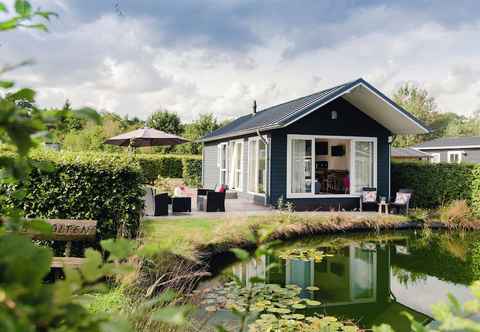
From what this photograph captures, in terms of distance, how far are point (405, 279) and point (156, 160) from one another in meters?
16.3

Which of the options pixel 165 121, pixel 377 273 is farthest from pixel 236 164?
pixel 165 121

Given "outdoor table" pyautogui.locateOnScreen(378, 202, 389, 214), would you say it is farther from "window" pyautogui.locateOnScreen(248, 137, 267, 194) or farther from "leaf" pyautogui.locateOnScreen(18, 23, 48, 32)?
"leaf" pyautogui.locateOnScreen(18, 23, 48, 32)

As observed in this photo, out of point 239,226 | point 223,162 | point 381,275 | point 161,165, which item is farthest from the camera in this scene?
point 161,165

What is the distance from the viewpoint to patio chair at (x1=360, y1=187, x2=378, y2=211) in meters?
12.7

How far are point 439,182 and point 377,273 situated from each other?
24.0ft

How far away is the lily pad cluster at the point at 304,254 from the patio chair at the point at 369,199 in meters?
4.75

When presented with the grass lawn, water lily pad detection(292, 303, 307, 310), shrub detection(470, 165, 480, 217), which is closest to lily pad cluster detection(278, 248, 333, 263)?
the grass lawn

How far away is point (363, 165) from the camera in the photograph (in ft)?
44.5

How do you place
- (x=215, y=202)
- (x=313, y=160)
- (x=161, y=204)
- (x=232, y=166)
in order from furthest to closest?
(x=232, y=166) → (x=313, y=160) → (x=215, y=202) → (x=161, y=204)

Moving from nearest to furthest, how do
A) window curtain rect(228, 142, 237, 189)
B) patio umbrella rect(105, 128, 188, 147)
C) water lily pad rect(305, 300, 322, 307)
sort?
water lily pad rect(305, 300, 322, 307), patio umbrella rect(105, 128, 188, 147), window curtain rect(228, 142, 237, 189)

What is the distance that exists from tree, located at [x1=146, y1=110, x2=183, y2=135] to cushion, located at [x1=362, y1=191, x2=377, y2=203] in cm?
2303

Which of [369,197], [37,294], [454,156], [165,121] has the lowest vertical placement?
[369,197]

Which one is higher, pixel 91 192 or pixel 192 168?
pixel 192 168

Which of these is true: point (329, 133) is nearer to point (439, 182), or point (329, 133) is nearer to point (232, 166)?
point (439, 182)
